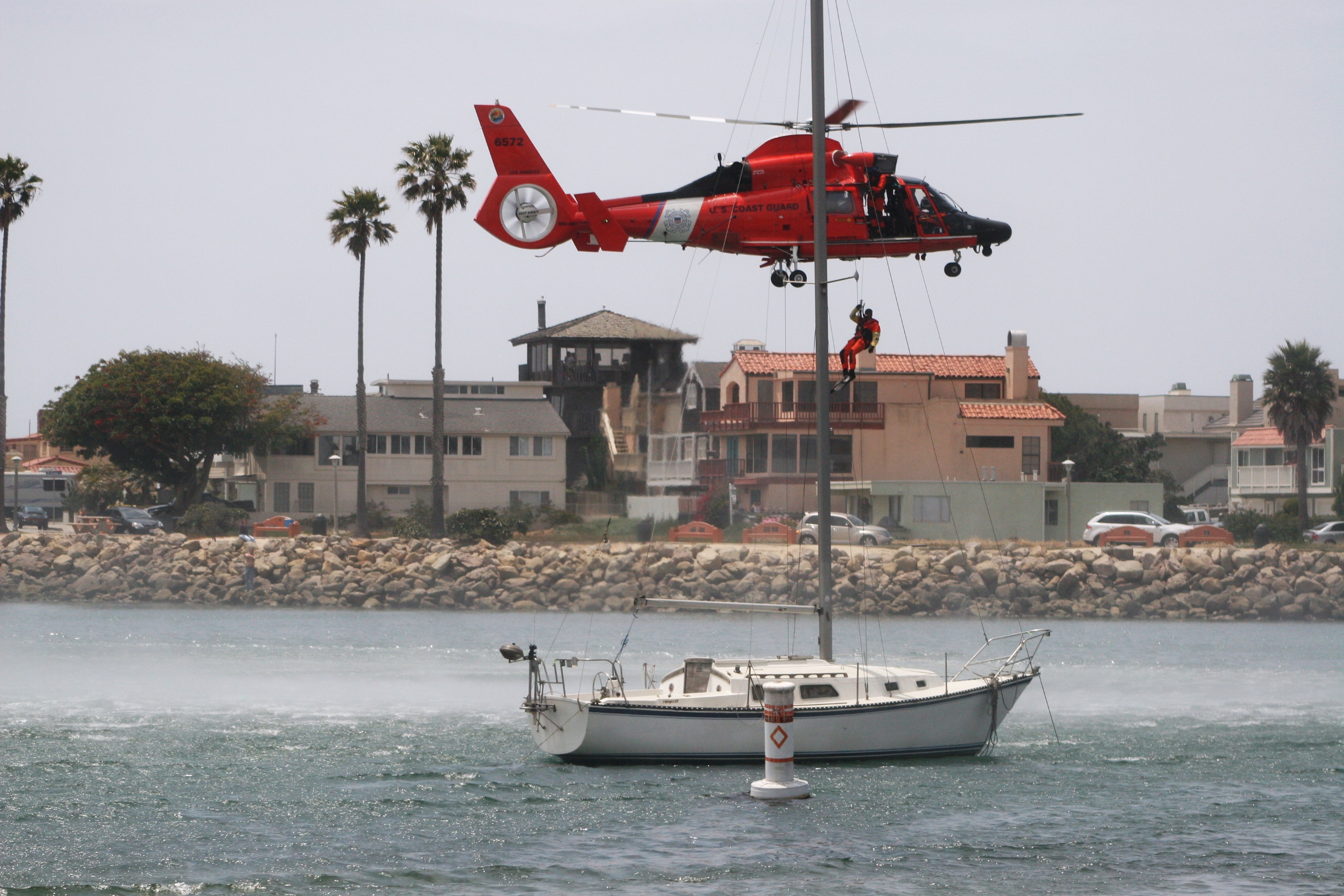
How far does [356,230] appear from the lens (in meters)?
77.5

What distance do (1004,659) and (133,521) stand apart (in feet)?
187

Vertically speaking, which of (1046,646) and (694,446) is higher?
(694,446)

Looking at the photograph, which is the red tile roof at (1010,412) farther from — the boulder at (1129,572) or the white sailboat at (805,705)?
the white sailboat at (805,705)

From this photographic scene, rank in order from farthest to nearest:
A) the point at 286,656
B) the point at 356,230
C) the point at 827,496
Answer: the point at 356,230, the point at 286,656, the point at 827,496

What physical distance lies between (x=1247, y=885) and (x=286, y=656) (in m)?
28.9

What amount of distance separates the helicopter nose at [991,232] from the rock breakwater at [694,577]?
2819 cm

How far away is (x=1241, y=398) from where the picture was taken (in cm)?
10512

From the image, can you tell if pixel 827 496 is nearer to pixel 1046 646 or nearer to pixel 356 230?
pixel 1046 646

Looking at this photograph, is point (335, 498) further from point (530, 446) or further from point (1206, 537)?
point (1206, 537)

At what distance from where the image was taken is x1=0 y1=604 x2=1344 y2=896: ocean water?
763 inches

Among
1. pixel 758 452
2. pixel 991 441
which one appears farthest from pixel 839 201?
pixel 991 441

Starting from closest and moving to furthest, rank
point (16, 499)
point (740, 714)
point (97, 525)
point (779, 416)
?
point (740, 714) < point (779, 416) < point (97, 525) < point (16, 499)

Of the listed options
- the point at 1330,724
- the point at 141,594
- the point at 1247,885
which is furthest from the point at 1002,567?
the point at 1247,885

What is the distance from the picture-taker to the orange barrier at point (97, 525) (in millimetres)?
74938
